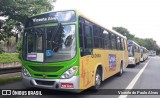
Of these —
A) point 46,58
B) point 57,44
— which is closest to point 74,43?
point 57,44

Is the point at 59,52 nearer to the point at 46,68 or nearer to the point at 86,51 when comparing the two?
the point at 46,68

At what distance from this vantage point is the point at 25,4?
35.3 ft

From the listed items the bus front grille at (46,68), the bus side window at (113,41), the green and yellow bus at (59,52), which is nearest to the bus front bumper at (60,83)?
the green and yellow bus at (59,52)

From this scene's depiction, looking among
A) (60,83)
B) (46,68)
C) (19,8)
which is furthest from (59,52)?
(19,8)

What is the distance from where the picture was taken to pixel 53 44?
24.9ft

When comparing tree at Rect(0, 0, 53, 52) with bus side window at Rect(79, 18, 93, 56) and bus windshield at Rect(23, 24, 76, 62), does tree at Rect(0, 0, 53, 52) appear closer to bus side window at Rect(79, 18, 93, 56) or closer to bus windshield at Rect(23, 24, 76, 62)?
bus windshield at Rect(23, 24, 76, 62)

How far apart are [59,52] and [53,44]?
35cm

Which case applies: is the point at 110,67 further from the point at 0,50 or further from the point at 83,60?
the point at 0,50

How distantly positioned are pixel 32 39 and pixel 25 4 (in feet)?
10.6

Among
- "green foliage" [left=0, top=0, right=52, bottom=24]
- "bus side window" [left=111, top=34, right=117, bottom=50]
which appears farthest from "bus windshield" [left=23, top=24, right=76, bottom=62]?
"bus side window" [left=111, top=34, right=117, bottom=50]

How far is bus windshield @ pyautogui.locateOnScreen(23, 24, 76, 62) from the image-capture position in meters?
7.47

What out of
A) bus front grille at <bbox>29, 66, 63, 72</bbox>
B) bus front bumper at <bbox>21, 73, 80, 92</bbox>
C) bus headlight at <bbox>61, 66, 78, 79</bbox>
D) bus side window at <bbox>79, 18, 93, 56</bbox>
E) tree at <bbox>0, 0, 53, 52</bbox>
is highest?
tree at <bbox>0, 0, 53, 52</bbox>

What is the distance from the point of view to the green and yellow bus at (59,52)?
7352mm

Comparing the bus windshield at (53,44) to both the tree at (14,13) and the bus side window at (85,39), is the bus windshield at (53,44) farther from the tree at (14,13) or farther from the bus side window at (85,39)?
the tree at (14,13)
